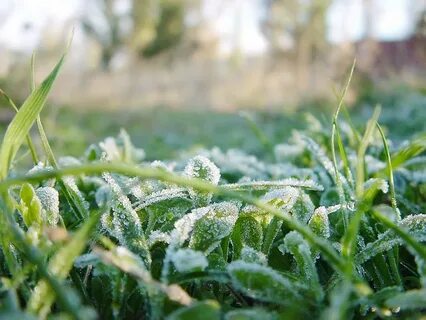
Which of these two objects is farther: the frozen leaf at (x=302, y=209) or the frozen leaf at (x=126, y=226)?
the frozen leaf at (x=302, y=209)

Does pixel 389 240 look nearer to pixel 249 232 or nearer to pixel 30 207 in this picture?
pixel 249 232

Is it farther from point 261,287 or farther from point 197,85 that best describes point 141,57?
point 261,287

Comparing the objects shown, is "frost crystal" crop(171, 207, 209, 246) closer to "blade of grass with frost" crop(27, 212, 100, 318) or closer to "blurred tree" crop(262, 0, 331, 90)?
"blade of grass with frost" crop(27, 212, 100, 318)

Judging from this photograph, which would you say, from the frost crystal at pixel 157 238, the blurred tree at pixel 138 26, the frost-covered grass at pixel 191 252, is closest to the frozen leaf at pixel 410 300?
the frost-covered grass at pixel 191 252

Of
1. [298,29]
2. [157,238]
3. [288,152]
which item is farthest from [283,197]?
[298,29]

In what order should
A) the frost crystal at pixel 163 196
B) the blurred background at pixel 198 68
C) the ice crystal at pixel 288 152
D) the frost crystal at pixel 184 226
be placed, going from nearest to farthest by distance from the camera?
the frost crystal at pixel 184 226
the frost crystal at pixel 163 196
the ice crystal at pixel 288 152
the blurred background at pixel 198 68

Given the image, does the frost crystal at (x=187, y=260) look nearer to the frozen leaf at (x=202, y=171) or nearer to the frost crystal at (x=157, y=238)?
the frost crystal at (x=157, y=238)
